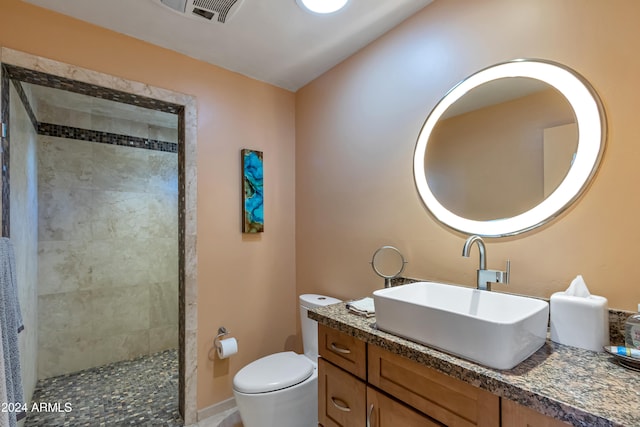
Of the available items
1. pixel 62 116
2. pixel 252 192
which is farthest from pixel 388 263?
pixel 62 116

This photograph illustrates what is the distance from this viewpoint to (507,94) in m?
1.25

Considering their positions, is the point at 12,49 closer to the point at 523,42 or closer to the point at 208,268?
the point at 208,268

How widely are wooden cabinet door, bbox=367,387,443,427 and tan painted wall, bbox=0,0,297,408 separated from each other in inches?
51.9

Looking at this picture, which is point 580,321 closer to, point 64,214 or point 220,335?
point 220,335

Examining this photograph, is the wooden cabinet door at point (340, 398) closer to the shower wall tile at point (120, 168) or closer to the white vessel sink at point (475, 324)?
the white vessel sink at point (475, 324)

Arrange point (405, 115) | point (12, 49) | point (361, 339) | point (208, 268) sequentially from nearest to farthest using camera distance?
point (361, 339) → point (12, 49) → point (405, 115) → point (208, 268)

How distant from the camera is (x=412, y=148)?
1580mm

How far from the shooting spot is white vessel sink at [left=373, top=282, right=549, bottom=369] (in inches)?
32.2

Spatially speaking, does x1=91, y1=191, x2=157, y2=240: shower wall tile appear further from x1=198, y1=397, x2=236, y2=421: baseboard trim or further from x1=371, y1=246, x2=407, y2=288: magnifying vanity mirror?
x1=371, y1=246, x2=407, y2=288: magnifying vanity mirror

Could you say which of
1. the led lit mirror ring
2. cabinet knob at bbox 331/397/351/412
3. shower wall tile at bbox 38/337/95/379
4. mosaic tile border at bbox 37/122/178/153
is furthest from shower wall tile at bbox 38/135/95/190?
the led lit mirror ring

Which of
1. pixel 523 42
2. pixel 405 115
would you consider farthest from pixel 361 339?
pixel 523 42

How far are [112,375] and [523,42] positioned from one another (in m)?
3.68

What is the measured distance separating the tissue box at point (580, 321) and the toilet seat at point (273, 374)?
4.13ft

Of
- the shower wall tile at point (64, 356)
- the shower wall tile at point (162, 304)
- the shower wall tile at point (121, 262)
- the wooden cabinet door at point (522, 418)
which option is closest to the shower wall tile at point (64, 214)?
the shower wall tile at point (121, 262)
